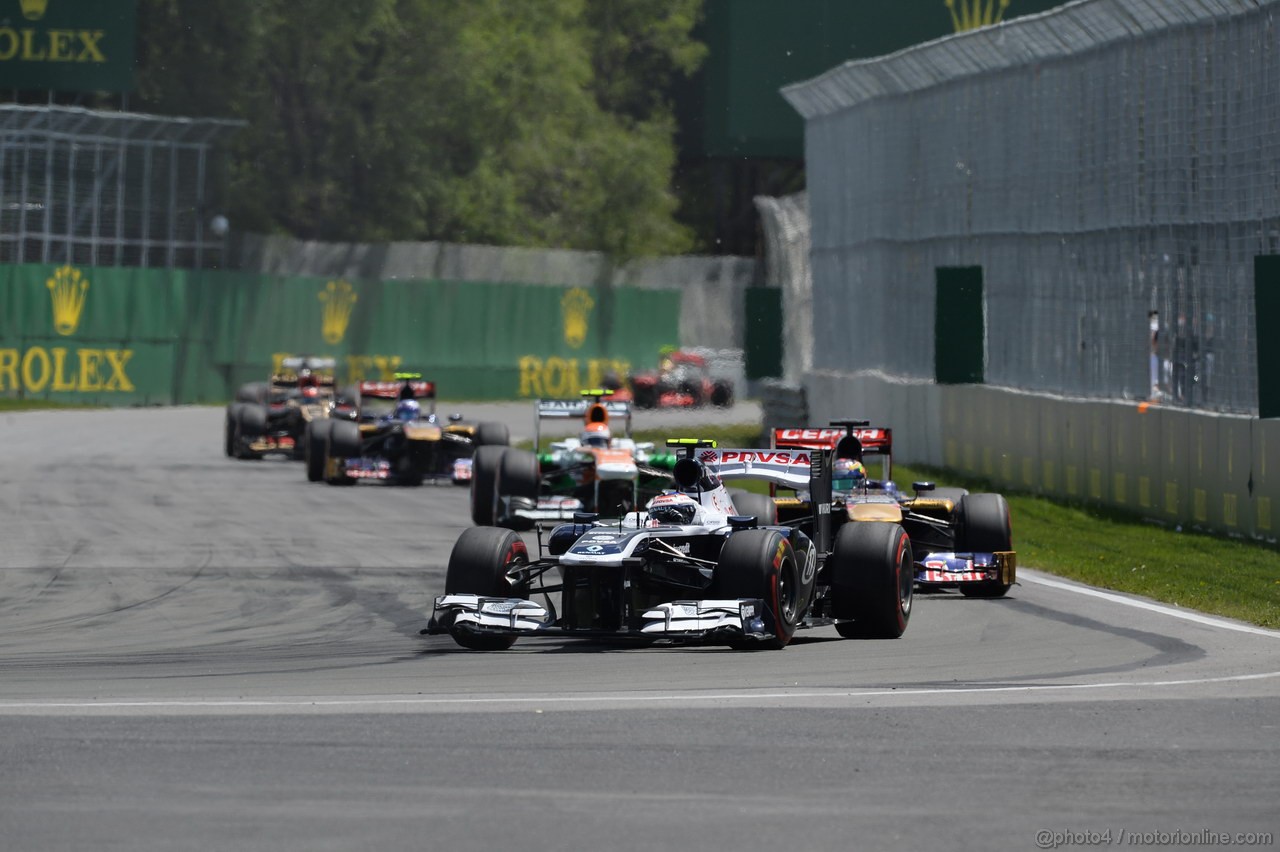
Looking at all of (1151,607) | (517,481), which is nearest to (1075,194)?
(517,481)

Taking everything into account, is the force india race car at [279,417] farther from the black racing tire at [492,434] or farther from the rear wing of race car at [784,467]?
the rear wing of race car at [784,467]

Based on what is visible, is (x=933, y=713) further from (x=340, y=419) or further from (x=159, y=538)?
→ (x=340, y=419)

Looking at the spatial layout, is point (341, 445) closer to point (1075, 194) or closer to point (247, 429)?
point (247, 429)

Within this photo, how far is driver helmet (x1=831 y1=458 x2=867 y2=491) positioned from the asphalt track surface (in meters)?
0.99

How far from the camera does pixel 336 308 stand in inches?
2272

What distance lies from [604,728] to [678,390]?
43.2m

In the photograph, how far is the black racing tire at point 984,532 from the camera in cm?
1549

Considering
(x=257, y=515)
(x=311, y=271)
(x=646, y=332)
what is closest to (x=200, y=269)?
(x=311, y=271)

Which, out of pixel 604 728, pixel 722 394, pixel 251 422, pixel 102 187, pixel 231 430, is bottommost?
pixel 604 728

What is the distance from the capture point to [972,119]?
29000 mm

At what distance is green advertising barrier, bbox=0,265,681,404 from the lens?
5169 cm

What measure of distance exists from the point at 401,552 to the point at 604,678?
8.01 metres

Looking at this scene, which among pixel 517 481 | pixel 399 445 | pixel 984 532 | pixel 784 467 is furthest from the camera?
pixel 399 445

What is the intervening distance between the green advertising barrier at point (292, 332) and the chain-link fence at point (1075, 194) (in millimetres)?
23119
